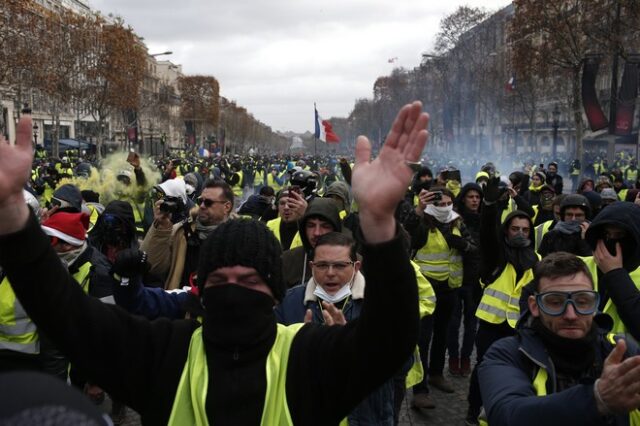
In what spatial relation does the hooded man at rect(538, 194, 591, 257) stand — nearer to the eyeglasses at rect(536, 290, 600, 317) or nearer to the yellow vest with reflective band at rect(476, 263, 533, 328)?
the yellow vest with reflective band at rect(476, 263, 533, 328)

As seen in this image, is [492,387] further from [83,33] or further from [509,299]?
[83,33]

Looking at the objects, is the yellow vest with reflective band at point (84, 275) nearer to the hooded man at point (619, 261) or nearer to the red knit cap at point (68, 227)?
the red knit cap at point (68, 227)

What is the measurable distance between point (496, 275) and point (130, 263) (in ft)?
9.91

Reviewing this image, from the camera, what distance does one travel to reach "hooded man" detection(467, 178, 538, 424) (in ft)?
15.1

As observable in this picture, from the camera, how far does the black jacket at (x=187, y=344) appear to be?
1608 millimetres

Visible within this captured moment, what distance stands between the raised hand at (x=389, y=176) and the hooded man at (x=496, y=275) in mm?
3176

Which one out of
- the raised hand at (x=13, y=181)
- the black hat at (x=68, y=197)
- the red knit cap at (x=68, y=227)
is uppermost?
the raised hand at (x=13, y=181)

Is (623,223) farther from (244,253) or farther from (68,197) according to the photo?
(68,197)

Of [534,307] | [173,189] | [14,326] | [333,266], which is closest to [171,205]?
[173,189]

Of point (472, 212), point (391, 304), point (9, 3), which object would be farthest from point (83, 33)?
point (391, 304)

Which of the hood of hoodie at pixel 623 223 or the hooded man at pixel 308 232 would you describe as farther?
the hooded man at pixel 308 232

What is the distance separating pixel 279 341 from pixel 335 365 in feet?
0.64

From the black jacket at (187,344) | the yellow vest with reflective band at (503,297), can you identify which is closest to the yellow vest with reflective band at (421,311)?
the yellow vest with reflective band at (503,297)

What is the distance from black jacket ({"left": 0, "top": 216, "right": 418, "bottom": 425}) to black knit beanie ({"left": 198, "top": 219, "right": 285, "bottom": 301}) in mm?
186
